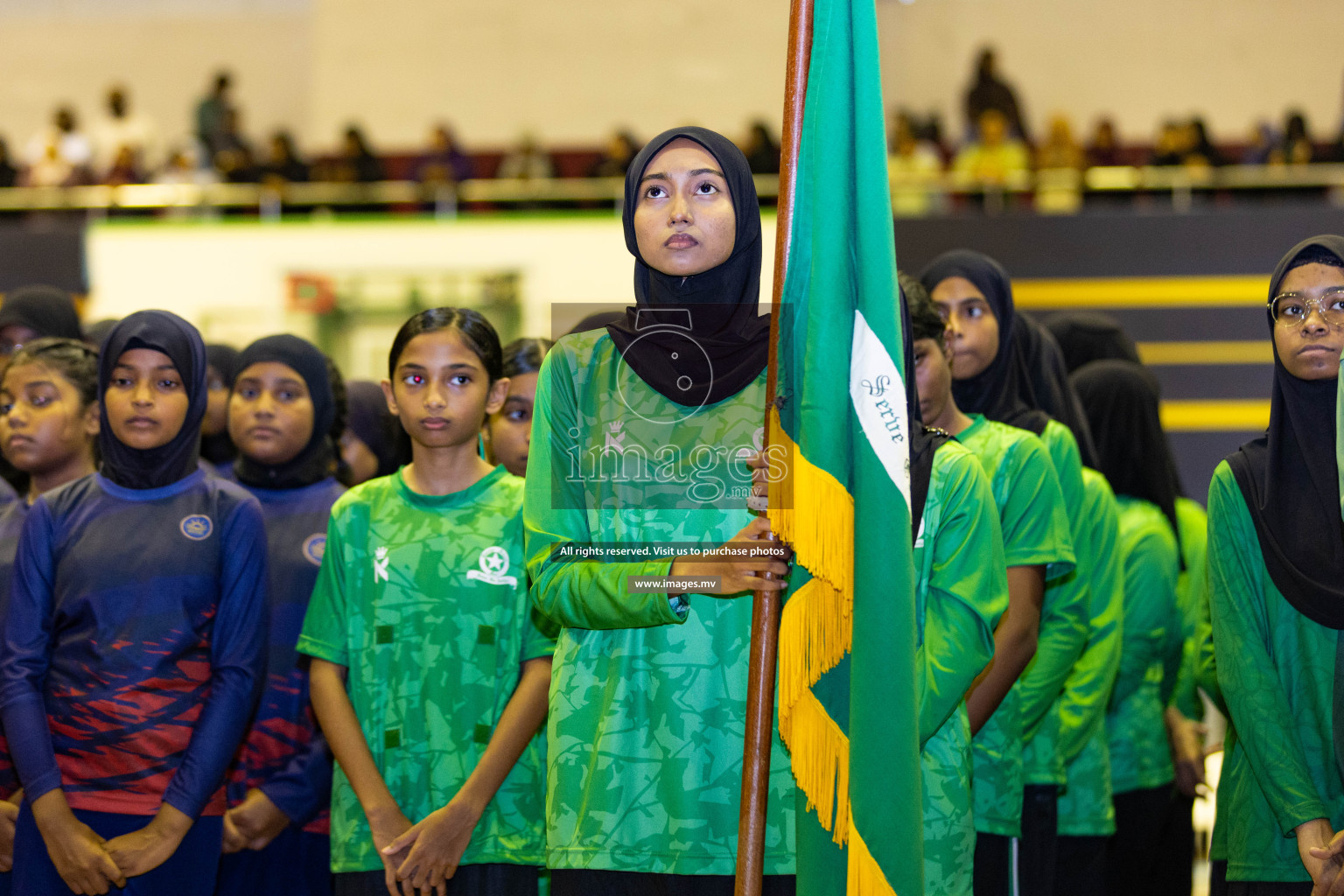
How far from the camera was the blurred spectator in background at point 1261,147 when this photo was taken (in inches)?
379

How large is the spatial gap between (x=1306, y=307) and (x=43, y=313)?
3.69m

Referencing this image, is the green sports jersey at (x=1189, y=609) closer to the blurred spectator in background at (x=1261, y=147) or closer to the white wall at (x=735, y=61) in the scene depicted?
the blurred spectator in background at (x=1261, y=147)

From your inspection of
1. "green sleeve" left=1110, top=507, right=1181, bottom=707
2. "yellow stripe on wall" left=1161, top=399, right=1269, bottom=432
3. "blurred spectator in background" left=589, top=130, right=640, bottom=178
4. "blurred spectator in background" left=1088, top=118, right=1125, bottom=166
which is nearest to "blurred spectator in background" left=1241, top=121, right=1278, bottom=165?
"blurred spectator in background" left=1088, top=118, right=1125, bottom=166

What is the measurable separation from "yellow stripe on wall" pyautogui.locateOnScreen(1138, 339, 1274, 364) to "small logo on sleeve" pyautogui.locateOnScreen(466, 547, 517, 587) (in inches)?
275

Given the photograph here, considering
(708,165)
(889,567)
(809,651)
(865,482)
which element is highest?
(708,165)

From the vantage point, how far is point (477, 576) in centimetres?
257

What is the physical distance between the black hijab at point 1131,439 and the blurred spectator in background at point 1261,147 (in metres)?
6.70

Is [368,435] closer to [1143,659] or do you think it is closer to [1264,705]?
[1143,659]

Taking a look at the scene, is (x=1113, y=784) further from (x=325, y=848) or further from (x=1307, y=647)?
(x=325, y=848)

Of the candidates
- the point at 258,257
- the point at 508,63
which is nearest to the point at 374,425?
the point at 258,257

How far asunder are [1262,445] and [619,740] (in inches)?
56.8

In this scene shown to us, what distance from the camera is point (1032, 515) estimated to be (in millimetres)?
2752

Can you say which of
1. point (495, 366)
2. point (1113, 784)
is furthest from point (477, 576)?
point (1113, 784)

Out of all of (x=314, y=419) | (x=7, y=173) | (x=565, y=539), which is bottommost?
(x=565, y=539)
